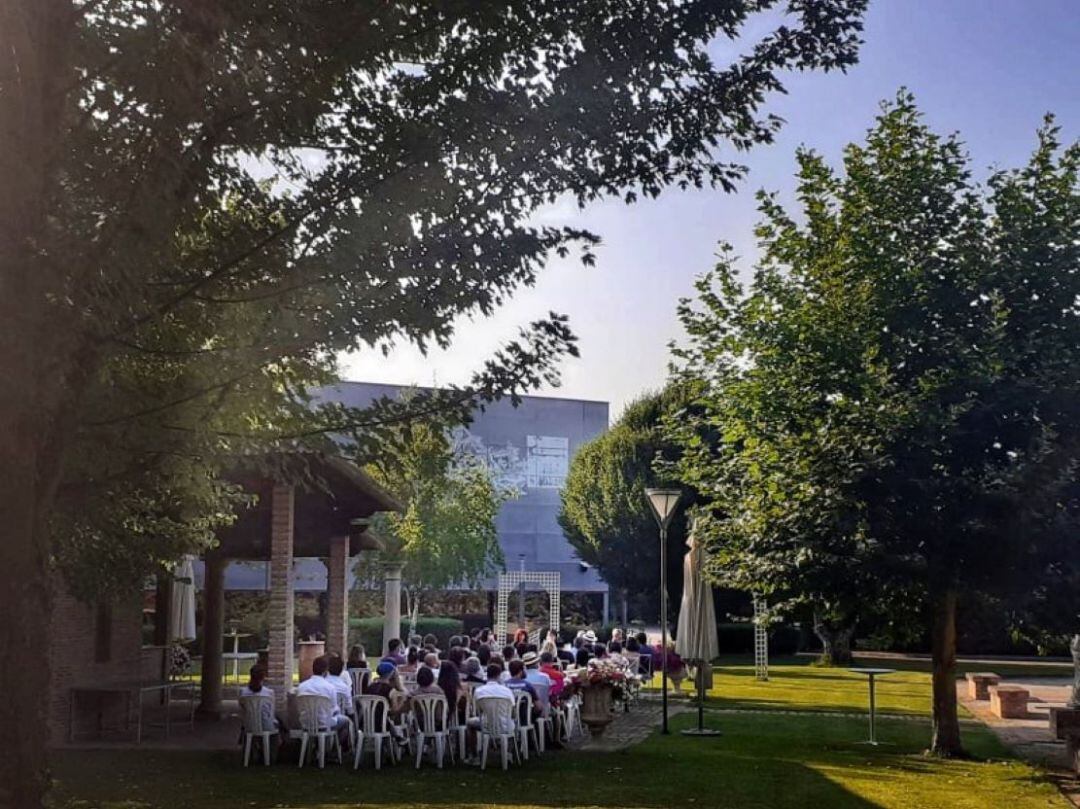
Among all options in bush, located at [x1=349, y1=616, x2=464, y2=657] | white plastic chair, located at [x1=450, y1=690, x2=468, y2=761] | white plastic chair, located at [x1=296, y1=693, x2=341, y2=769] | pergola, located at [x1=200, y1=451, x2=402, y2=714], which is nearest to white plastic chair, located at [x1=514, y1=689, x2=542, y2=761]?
white plastic chair, located at [x1=450, y1=690, x2=468, y2=761]

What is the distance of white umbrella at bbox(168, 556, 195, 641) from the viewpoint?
21.2m

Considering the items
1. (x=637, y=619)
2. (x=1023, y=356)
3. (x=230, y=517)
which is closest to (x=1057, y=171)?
(x=1023, y=356)

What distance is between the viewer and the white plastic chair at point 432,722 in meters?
13.5

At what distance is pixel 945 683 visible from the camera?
552 inches

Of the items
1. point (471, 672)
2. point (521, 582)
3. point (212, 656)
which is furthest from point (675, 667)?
point (521, 582)

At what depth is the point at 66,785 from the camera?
11.9 metres

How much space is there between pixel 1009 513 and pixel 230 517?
28.0ft

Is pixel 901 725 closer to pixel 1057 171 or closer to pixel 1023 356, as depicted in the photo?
pixel 1023 356

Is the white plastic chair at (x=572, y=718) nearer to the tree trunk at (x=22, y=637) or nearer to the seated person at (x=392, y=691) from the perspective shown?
the seated person at (x=392, y=691)

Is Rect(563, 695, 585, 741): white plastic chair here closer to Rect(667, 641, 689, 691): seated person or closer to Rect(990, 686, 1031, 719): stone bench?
Rect(667, 641, 689, 691): seated person

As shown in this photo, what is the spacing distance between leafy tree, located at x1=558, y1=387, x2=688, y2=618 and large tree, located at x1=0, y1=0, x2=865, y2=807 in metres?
34.0

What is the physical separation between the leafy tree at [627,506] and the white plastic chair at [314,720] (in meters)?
26.9

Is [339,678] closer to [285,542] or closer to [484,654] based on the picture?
[285,542]

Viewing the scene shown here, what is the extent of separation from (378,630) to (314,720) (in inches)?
889
